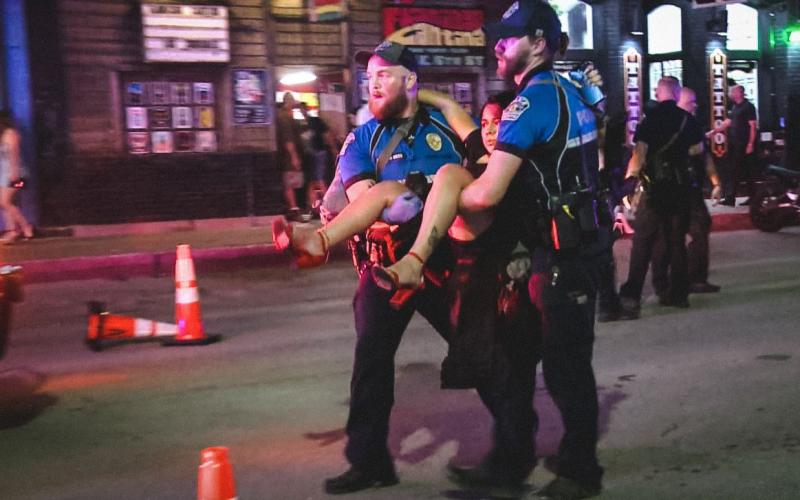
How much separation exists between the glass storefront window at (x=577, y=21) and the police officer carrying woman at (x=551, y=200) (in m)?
17.3

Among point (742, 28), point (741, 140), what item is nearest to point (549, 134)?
point (741, 140)

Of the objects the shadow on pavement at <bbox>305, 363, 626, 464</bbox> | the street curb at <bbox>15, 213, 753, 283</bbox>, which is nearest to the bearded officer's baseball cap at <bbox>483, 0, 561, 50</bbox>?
the shadow on pavement at <bbox>305, 363, 626, 464</bbox>

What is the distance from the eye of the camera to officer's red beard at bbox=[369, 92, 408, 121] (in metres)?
4.29

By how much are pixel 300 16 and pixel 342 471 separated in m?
13.5

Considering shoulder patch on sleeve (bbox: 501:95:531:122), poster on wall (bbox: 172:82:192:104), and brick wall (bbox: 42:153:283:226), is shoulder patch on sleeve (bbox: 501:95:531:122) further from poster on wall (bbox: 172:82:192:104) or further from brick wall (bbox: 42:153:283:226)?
→ poster on wall (bbox: 172:82:192:104)

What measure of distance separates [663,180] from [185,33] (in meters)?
9.83

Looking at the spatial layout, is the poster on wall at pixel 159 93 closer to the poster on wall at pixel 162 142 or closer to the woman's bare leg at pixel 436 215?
the poster on wall at pixel 162 142

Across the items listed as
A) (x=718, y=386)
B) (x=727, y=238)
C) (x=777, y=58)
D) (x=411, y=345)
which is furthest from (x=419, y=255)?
(x=777, y=58)

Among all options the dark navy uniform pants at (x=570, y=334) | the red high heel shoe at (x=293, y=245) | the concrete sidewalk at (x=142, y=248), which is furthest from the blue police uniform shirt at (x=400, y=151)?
the concrete sidewalk at (x=142, y=248)

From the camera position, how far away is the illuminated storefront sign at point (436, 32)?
1791cm

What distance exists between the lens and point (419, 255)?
12.4 feet

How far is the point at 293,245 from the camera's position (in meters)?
3.75

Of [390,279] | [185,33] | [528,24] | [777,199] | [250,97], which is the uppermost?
[185,33]

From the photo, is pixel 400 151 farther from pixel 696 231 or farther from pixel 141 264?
pixel 141 264
